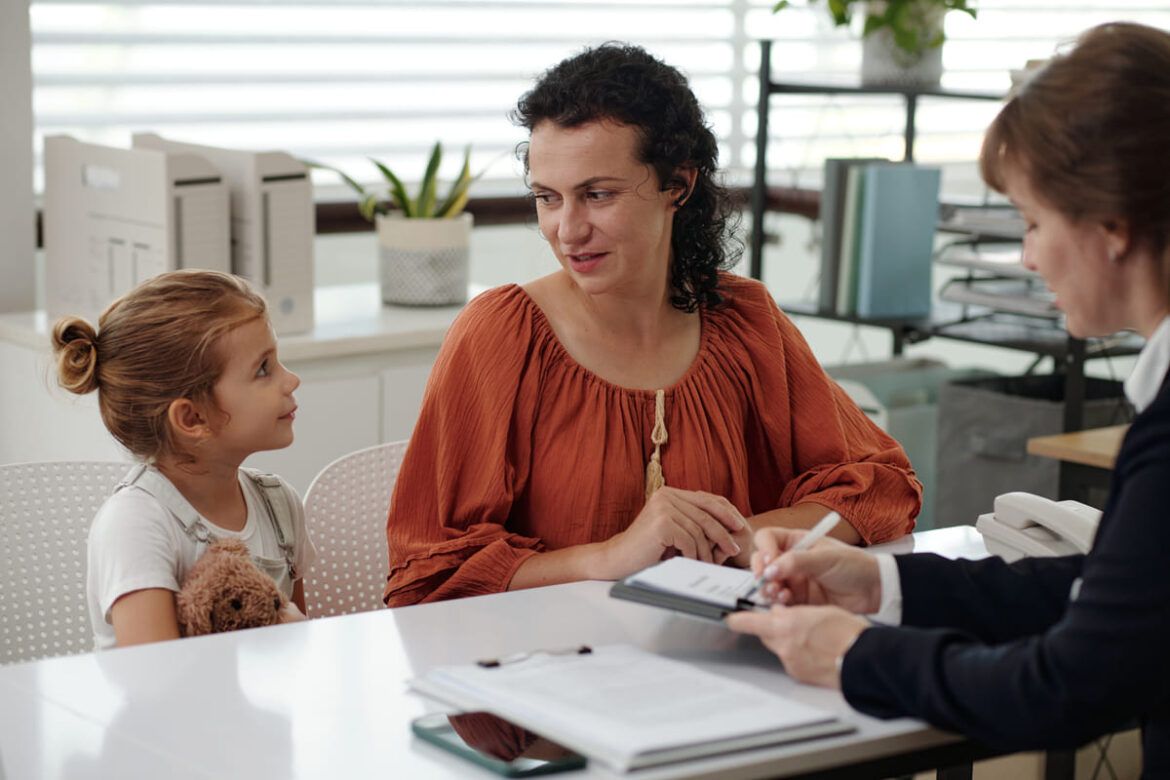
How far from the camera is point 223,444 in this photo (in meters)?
1.76

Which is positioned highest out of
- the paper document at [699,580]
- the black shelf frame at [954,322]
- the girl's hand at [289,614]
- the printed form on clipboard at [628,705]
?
the black shelf frame at [954,322]

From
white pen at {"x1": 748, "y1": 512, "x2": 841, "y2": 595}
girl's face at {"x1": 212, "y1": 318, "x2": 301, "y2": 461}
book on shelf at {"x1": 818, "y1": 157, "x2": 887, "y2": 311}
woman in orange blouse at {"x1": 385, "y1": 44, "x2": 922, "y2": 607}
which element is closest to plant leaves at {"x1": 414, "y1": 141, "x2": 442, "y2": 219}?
book on shelf at {"x1": 818, "y1": 157, "x2": 887, "y2": 311}

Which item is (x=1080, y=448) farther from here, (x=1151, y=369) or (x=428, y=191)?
(x=1151, y=369)

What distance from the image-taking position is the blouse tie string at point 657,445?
1823 millimetres

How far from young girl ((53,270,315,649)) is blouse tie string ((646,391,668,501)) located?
44 centimetres

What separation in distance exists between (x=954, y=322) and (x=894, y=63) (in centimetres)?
62

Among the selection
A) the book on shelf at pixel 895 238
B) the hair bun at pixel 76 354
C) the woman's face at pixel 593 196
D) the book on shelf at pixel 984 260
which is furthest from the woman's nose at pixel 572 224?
the book on shelf at pixel 895 238

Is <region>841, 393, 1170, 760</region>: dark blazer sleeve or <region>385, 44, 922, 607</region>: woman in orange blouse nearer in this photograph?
<region>841, 393, 1170, 760</region>: dark blazer sleeve

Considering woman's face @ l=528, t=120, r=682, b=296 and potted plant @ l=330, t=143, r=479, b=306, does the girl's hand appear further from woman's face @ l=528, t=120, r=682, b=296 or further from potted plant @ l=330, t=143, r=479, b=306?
potted plant @ l=330, t=143, r=479, b=306

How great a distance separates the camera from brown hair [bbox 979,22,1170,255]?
112 centimetres

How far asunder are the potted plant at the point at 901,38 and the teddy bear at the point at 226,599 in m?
2.26

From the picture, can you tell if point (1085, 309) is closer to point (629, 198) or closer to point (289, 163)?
point (629, 198)

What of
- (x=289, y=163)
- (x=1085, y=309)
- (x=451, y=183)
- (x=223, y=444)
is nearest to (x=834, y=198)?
(x=451, y=183)

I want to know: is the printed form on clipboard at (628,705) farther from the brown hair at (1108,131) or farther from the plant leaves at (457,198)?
the plant leaves at (457,198)
